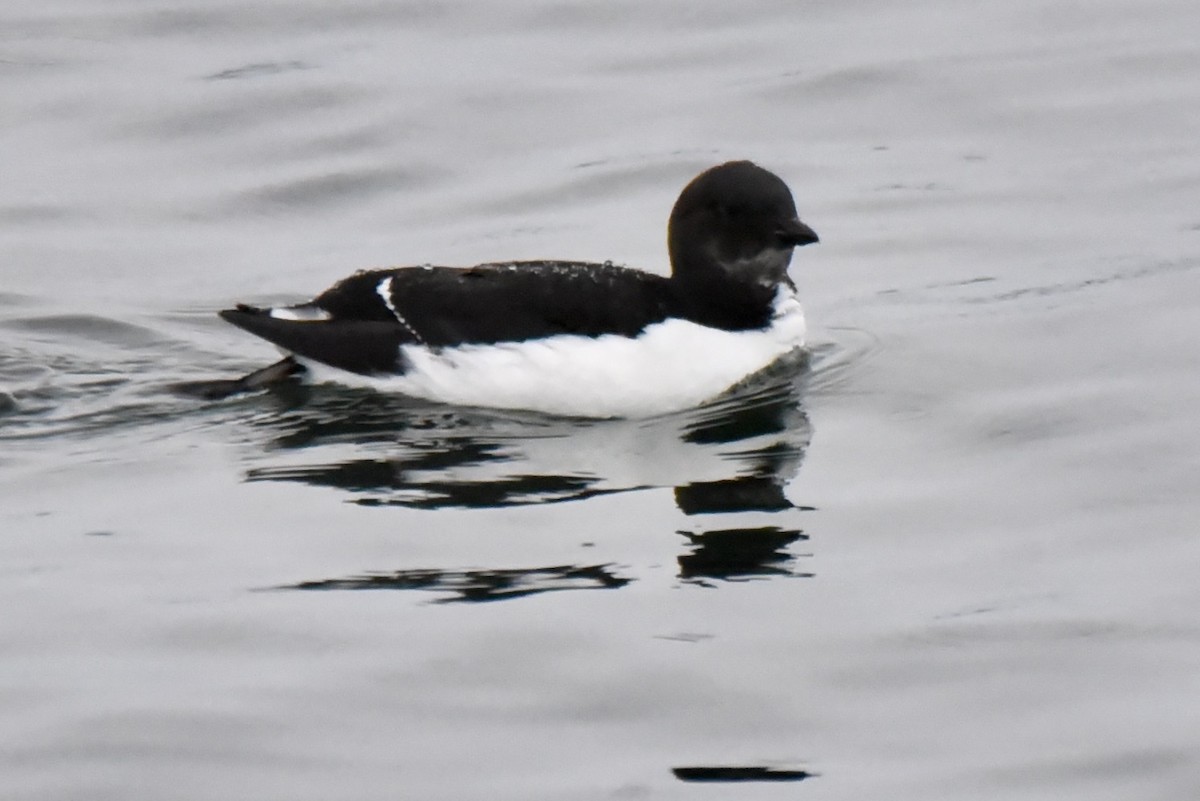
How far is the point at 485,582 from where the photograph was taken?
6082mm

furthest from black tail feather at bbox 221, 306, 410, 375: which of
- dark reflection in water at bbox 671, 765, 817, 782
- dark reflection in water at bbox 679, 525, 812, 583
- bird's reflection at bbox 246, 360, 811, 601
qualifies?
dark reflection in water at bbox 671, 765, 817, 782

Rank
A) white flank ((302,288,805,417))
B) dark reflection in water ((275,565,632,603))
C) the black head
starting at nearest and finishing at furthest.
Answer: dark reflection in water ((275,565,632,603)) < white flank ((302,288,805,417)) < the black head

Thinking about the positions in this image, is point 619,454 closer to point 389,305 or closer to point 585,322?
point 585,322

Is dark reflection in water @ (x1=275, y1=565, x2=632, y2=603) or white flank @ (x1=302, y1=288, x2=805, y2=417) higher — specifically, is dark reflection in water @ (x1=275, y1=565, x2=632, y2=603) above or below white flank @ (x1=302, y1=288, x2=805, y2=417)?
below

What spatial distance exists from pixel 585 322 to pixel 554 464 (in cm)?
65

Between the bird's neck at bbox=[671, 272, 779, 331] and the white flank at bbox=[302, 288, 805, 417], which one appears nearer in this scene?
the white flank at bbox=[302, 288, 805, 417]

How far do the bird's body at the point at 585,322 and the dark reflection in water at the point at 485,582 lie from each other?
1.55 metres

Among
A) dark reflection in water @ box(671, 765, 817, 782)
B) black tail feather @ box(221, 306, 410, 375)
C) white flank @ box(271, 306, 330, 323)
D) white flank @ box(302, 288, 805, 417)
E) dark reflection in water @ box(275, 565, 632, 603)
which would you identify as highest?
white flank @ box(271, 306, 330, 323)

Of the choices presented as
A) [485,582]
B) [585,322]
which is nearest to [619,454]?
[585,322]

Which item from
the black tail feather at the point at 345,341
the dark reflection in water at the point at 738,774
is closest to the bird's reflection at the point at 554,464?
the black tail feather at the point at 345,341

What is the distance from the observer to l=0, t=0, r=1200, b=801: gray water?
5207 millimetres

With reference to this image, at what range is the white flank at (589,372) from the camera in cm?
761

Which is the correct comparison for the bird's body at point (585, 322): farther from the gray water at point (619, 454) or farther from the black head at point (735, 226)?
the gray water at point (619, 454)

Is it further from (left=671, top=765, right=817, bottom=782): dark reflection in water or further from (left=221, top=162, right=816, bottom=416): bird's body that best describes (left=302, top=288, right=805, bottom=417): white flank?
(left=671, top=765, right=817, bottom=782): dark reflection in water
